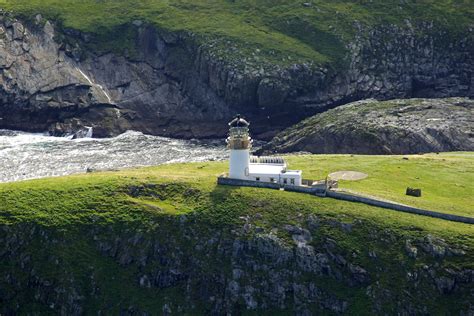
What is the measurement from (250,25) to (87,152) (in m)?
62.1

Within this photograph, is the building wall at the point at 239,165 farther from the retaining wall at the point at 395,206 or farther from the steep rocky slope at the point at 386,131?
the steep rocky slope at the point at 386,131

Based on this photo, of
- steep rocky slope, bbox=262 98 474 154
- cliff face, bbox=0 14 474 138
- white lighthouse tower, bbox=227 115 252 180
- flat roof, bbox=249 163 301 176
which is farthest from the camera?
cliff face, bbox=0 14 474 138

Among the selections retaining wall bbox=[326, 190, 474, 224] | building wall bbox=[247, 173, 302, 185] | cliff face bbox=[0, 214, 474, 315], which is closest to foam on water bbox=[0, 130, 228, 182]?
building wall bbox=[247, 173, 302, 185]

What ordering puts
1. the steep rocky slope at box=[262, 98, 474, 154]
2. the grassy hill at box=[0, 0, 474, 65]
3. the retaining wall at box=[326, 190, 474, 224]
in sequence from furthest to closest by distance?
1. the grassy hill at box=[0, 0, 474, 65]
2. the steep rocky slope at box=[262, 98, 474, 154]
3. the retaining wall at box=[326, 190, 474, 224]

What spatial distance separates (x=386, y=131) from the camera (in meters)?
144

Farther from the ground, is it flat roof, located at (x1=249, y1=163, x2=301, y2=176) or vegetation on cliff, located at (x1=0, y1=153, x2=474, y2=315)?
flat roof, located at (x1=249, y1=163, x2=301, y2=176)

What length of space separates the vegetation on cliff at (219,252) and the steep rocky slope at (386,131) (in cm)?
5107

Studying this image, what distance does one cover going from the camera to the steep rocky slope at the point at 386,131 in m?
141

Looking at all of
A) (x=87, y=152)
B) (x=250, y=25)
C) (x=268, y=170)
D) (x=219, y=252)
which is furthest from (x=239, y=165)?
(x=250, y=25)

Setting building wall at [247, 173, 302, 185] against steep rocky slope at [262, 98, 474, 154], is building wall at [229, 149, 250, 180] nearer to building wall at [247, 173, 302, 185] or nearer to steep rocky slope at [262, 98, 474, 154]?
building wall at [247, 173, 302, 185]

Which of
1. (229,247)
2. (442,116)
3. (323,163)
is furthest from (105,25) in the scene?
(229,247)

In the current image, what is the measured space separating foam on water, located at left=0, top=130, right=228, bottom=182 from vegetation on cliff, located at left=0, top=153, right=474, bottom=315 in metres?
44.8

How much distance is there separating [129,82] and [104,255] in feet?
325

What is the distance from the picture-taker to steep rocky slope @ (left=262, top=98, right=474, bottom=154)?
141 metres
